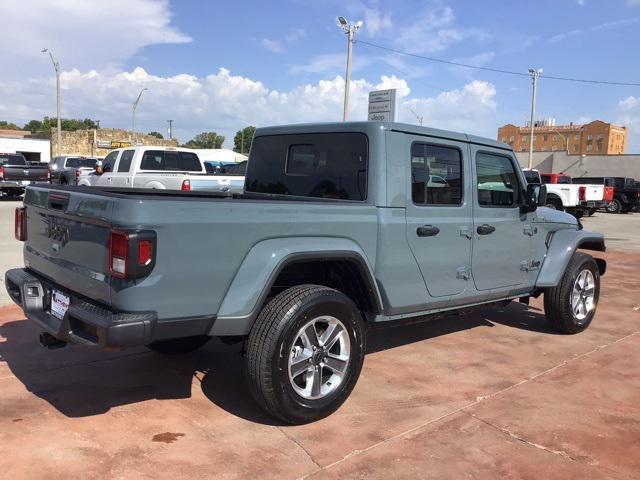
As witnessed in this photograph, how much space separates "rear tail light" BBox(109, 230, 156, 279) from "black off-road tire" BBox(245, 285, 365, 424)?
818mm

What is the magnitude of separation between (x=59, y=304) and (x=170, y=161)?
40.2 ft

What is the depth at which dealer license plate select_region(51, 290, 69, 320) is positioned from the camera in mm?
3473

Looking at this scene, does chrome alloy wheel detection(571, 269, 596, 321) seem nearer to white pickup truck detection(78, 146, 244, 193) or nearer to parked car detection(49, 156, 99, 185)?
white pickup truck detection(78, 146, 244, 193)

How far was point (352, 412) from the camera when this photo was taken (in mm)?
3967

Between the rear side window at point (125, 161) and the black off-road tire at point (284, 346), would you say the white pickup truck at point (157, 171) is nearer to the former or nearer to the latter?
the rear side window at point (125, 161)

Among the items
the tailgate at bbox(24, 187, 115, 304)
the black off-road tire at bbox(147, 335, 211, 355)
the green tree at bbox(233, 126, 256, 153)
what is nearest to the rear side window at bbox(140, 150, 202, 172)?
the black off-road tire at bbox(147, 335, 211, 355)

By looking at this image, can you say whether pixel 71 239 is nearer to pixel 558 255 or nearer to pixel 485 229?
pixel 485 229

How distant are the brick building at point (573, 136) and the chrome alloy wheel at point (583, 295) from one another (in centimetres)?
9710

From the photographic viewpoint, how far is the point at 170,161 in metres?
15.3

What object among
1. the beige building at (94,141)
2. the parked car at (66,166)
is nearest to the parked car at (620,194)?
the parked car at (66,166)

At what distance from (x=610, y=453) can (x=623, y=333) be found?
318 centimetres

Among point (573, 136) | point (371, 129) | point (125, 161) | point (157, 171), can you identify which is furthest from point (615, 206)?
point (573, 136)

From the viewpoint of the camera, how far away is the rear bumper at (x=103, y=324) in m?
2.97

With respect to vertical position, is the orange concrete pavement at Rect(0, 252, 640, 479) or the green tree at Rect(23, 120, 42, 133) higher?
the green tree at Rect(23, 120, 42, 133)
